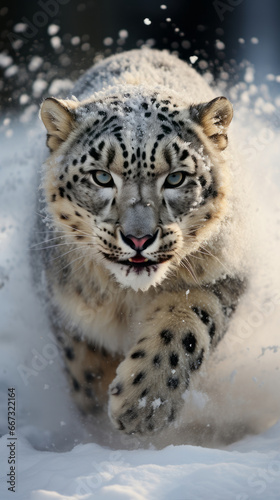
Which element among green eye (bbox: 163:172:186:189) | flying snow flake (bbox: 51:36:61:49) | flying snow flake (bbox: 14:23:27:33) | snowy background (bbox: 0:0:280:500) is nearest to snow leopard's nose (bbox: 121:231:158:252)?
green eye (bbox: 163:172:186:189)

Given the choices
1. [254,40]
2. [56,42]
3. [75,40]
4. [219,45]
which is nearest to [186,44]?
[219,45]

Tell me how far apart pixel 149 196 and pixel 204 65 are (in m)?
4.90

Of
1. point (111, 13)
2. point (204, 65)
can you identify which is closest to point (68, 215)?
point (204, 65)

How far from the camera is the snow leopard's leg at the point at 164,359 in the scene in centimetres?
260

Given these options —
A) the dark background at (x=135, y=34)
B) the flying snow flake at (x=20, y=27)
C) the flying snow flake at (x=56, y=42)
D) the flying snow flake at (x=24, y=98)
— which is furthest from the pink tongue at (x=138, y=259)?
the flying snow flake at (x=56, y=42)

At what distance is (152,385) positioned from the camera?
260 centimetres

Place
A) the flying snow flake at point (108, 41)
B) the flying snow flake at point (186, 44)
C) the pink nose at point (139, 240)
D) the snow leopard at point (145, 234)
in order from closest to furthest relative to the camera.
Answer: the pink nose at point (139, 240) < the snow leopard at point (145, 234) < the flying snow flake at point (186, 44) < the flying snow flake at point (108, 41)

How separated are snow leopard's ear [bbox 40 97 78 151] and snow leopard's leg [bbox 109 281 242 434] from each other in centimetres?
88

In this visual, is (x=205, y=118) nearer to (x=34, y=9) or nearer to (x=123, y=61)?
(x=123, y=61)

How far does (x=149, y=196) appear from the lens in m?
2.49

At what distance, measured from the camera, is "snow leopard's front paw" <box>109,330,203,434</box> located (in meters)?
2.59

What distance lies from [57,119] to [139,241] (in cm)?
83

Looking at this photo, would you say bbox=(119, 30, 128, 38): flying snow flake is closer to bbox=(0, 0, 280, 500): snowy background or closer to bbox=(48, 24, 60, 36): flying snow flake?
bbox=(48, 24, 60, 36): flying snow flake

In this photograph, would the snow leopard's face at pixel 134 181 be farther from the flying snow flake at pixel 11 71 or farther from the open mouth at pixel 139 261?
the flying snow flake at pixel 11 71
